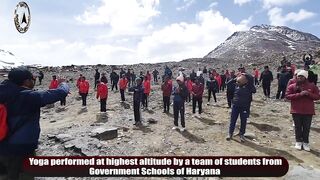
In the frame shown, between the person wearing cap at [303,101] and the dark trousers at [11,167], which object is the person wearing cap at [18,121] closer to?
the dark trousers at [11,167]

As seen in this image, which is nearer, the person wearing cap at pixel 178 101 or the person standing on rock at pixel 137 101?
the person wearing cap at pixel 178 101

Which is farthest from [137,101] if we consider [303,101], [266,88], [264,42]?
[264,42]

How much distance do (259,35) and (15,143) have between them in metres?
158

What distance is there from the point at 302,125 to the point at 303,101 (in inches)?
26.1

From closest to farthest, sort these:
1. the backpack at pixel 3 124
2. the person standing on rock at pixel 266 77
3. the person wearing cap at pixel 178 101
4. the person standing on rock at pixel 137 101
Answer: the backpack at pixel 3 124 < the person wearing cap at pixel 178 101 < the person standing on rock at pixel 137 101 < the person standing on rock at pixel 266 77

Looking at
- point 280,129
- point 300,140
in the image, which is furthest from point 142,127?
point 300,140

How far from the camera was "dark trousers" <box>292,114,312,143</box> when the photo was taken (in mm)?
9617

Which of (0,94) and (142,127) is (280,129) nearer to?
(142,127)

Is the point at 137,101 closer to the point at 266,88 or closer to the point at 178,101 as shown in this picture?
the point at 178,101

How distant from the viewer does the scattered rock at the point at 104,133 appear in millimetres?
11164

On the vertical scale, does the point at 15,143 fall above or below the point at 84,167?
above

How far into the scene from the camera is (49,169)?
5703mm

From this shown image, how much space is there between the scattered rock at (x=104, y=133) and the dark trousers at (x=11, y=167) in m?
6.28

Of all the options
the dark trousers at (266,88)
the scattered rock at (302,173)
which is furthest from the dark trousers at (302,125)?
the dark trousers at (266,88)
